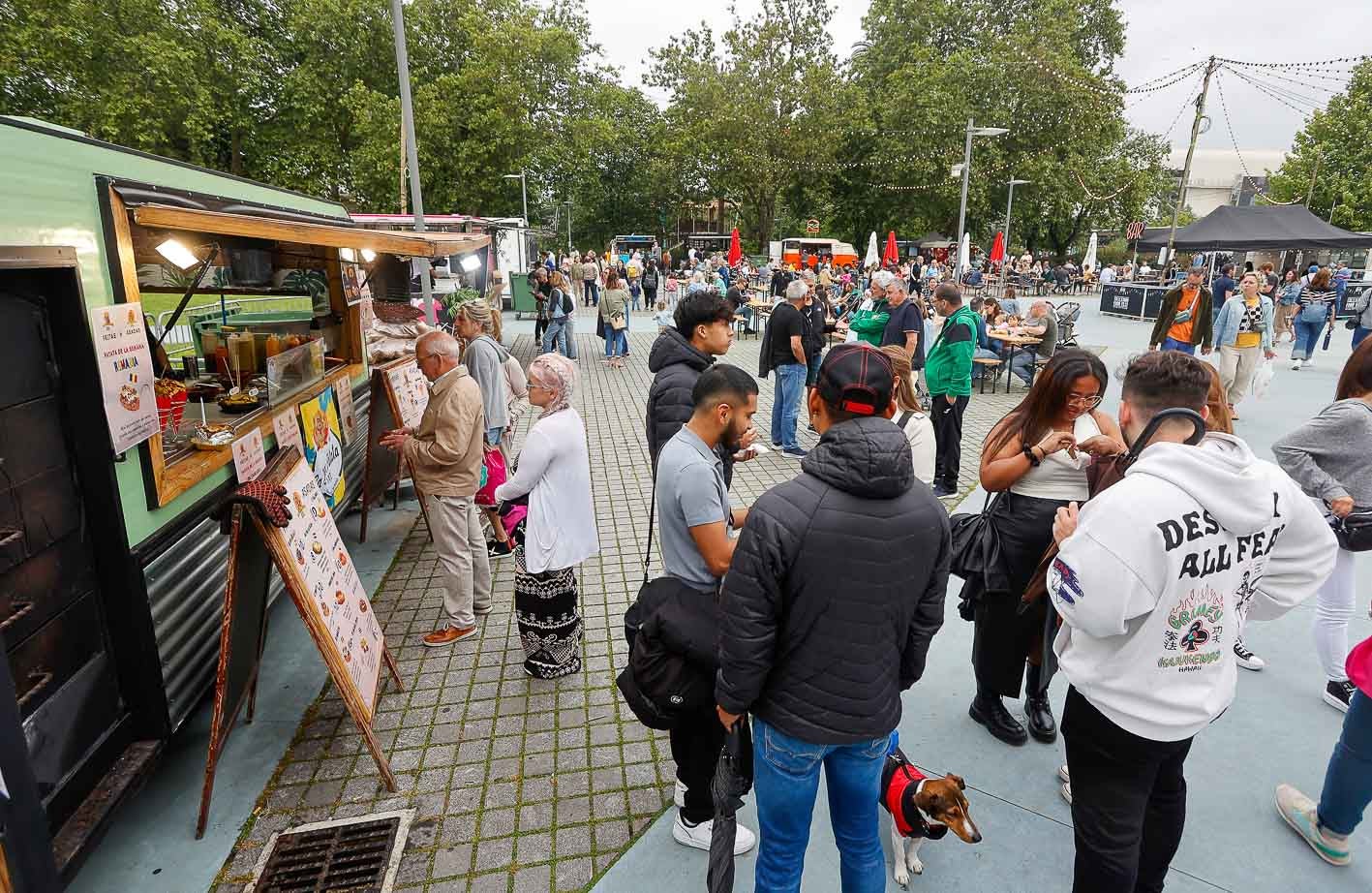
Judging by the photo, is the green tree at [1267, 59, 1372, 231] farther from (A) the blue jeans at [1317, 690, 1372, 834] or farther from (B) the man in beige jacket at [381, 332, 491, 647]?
(B) the man in beige jacket at [381, 332, 491, 647]

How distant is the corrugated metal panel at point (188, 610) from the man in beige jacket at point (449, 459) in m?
1.09

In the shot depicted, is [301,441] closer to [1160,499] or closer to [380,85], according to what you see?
[1160,499]

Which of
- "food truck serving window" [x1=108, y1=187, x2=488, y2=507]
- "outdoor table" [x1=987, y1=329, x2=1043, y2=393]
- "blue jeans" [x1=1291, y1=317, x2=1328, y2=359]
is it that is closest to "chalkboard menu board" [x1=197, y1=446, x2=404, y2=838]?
"food truck serving window" [x1=108, y1=187, x2=488, y2=507]

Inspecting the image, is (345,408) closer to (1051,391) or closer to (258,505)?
(258,505)

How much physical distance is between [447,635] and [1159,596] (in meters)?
3.89

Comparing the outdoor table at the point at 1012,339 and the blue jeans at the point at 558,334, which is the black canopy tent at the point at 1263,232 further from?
the blue jeans at the point at 558,334

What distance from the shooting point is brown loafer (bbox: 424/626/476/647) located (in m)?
4.46

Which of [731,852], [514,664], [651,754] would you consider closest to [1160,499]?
[731,852]

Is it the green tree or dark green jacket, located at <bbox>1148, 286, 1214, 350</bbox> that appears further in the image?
the green tree

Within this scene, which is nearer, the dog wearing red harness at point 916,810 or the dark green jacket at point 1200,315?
the dog wearing red harness at point 916,810

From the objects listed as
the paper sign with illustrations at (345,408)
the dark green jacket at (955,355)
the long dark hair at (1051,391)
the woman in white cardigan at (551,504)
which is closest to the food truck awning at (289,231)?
the woman in white cardigan at (551,504)

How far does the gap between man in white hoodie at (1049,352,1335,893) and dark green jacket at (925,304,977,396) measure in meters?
4.19

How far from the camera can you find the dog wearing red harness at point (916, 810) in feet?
7.79

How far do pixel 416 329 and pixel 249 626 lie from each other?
6.77 metres
